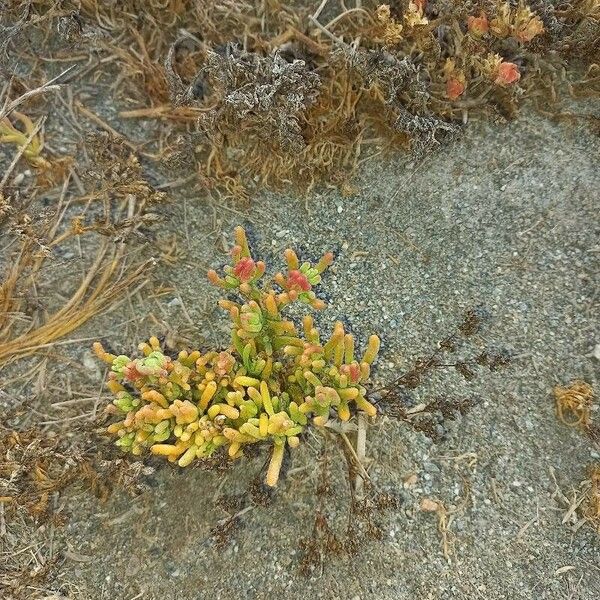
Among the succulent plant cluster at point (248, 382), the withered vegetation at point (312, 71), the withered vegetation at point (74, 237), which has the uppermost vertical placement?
the withered vegetation at point (312, 71)

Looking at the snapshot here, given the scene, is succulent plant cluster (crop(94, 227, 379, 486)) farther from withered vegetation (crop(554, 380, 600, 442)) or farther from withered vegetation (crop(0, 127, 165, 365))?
withered vegetation (crop(554, 380, 600, 442))

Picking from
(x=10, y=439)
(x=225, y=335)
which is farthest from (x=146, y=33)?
(x=10, y=439)

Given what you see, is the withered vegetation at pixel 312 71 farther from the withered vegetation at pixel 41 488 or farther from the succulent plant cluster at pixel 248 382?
the withered vegetation at pixel 41 488

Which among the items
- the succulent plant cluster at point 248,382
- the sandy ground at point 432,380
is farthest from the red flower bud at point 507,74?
the succulent plant cluster at point 248,382

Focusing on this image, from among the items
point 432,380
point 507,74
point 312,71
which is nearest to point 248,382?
point 432,380

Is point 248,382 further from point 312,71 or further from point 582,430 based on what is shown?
point 312,71

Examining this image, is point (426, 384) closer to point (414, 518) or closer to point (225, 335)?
point (414, 518)
